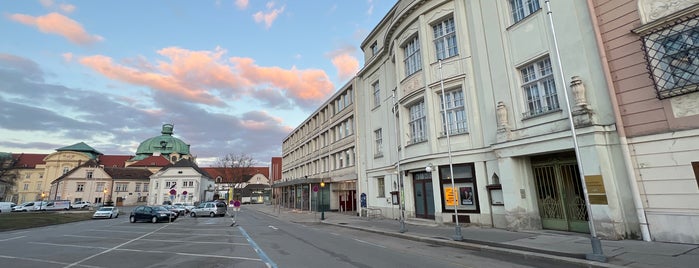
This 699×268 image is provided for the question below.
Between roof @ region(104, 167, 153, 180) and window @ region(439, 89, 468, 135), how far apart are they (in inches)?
3508

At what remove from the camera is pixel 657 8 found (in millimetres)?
10250

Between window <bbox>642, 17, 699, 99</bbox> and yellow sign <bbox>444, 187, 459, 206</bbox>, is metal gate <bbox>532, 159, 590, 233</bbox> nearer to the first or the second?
yellow sign <bbox>444, 187, 459, 206</bbox>

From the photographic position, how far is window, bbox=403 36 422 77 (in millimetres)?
19156

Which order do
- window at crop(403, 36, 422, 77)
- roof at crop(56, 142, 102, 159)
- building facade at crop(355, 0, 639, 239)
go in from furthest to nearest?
roof at crop(56, 142, 102, 159) < window at crop(403, 36, 422, 77) < building facade at crop(355, 0, 639, 239)

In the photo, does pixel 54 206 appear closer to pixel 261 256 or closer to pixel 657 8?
pixel 261 256

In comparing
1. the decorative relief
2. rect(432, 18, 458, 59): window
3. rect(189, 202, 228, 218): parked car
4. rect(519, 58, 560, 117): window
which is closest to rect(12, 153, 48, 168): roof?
rect(189, 202, 228, 218): parked car

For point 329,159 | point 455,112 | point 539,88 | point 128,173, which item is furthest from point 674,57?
point 128,173

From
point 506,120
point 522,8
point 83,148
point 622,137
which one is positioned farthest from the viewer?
point 83,148

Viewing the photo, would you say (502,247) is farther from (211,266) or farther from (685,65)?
(211,266)

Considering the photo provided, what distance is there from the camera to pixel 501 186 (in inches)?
561

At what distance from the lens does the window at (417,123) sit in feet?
61.8

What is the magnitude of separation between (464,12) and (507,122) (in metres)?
6.54

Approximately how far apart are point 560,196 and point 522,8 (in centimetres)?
837

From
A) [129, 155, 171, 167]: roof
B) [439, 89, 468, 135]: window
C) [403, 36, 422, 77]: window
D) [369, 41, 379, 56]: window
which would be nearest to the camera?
[439, 89, 468, 135]: window
